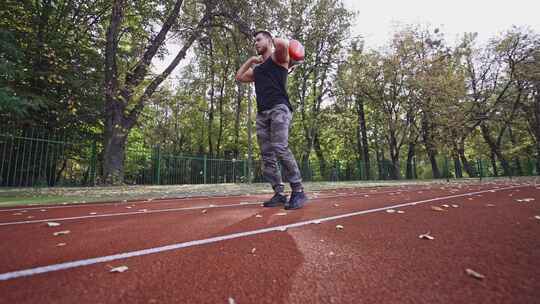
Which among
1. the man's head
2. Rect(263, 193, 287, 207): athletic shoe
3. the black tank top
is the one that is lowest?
Rect(263, 193, 287, 207): athletic shoe

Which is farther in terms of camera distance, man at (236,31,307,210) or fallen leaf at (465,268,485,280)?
man at (236,31,307,210)

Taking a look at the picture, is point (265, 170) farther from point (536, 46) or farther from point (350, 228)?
point (536, 46)

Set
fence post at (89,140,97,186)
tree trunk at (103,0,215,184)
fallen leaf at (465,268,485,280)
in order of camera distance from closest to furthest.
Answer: fallen leaf at (465,268,485,280), tree trunk at (103,0,215,184), fence post at (89,140,97,186)

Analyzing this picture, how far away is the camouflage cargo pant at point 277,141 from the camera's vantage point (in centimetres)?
337

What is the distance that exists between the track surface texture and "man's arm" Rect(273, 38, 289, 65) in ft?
6.39

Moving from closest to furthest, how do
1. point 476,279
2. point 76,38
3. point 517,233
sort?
point 476,279 < point 517,233 < point 76,38

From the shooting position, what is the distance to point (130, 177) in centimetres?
1730

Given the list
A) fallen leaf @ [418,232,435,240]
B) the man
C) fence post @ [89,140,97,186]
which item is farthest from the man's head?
fence post @ [89,140,97,186]

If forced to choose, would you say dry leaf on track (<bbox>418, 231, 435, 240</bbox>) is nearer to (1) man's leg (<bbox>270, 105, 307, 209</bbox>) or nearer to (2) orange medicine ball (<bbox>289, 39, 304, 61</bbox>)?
(1) man's leg (<bbox>270, 105, 307, 209</bbox>)

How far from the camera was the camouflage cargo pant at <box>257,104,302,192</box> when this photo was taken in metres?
3.37

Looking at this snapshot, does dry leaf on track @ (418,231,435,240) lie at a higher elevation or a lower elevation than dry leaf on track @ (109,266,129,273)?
higher

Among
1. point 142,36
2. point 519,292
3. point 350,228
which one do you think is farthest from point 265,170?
point 142,36

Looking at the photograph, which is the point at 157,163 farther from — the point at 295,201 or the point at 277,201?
the point at 295,201

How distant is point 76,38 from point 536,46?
2679 centimetres
